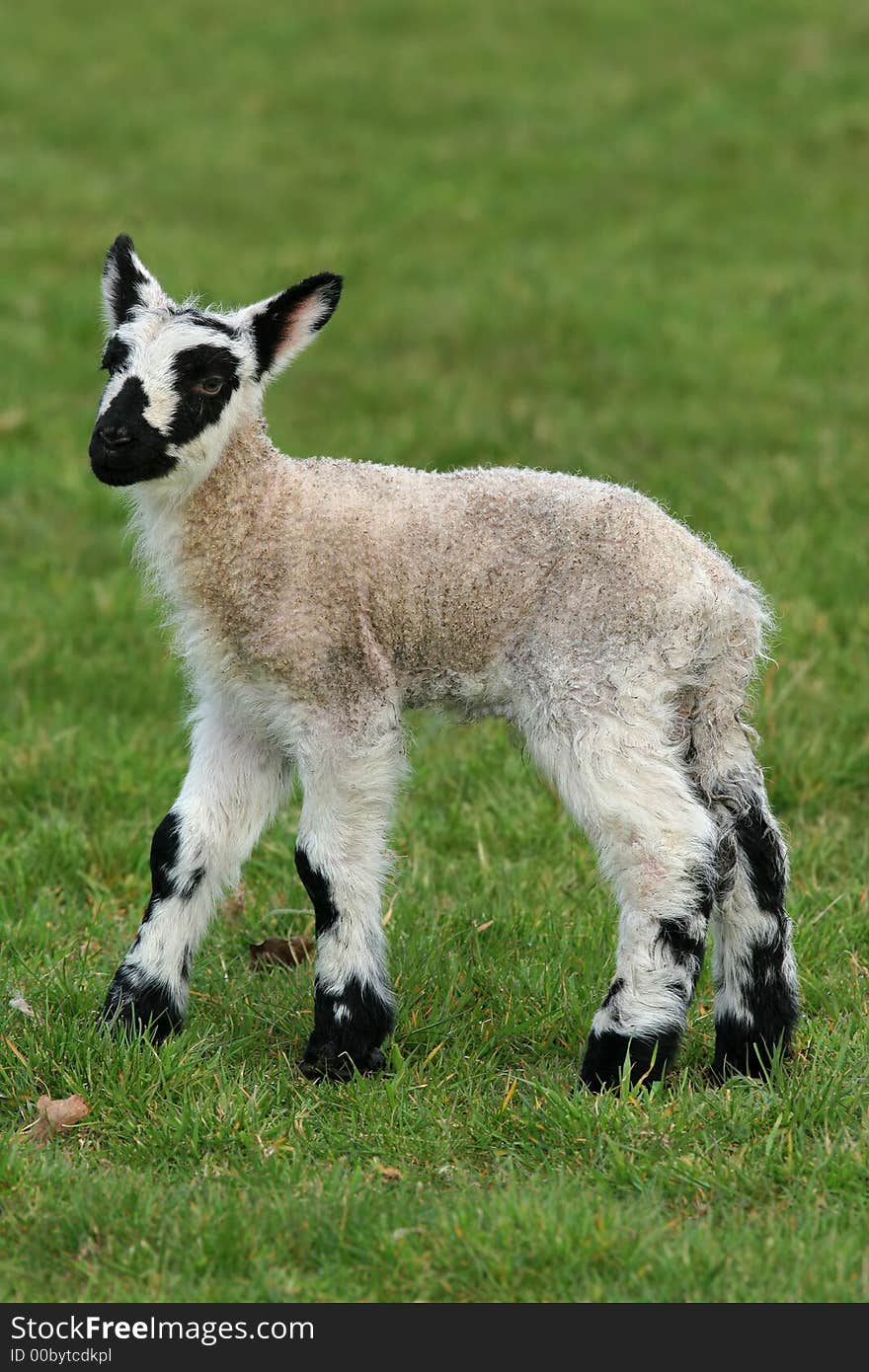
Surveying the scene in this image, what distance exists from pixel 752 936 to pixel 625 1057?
1.92 feet

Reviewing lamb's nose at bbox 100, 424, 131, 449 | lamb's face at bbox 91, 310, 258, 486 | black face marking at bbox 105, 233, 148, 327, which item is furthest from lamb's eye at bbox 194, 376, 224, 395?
black face marking at bbox 105, 233, 148, 327

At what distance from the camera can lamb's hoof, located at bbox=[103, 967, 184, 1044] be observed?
17.3ft

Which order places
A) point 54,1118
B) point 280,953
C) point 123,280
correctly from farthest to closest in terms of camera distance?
point 280,953 → point 123,280 → point 54,1118

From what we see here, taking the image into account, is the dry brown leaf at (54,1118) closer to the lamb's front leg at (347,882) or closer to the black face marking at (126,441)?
the lamb's front leg at (347,882)

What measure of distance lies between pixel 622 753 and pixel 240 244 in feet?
32.8

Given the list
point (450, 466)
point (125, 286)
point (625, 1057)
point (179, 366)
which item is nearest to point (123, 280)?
point (125, 286)

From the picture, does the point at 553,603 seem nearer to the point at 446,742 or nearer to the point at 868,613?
the point at 446,742

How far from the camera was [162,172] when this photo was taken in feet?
50.3

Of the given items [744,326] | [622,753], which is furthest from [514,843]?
[744,326]

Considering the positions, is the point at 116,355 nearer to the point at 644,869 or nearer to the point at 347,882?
the point at 347,882

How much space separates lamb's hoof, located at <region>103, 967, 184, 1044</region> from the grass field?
88 mm

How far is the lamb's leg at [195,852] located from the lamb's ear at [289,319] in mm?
1078

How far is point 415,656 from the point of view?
16.7 feet

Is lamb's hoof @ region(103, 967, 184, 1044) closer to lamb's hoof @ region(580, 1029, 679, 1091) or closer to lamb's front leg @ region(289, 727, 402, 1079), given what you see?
lamb's front leg @ region(289, 727, 402, 1079)
